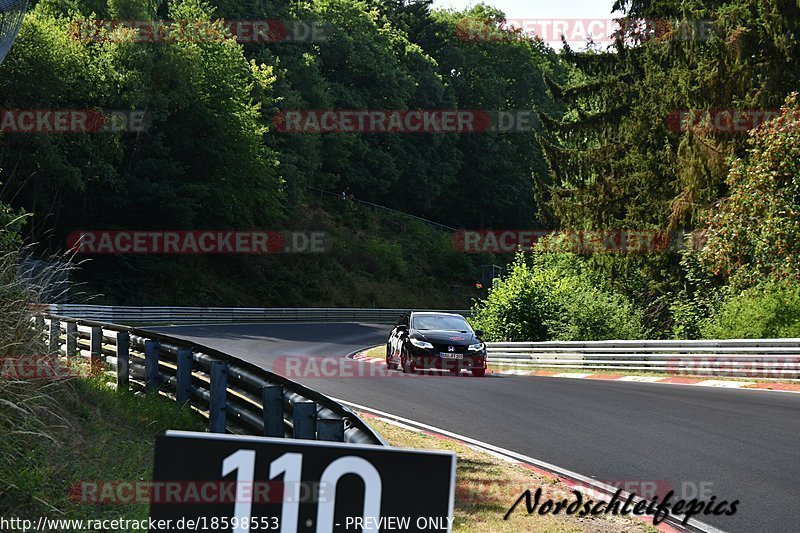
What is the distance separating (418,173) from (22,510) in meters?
70.3

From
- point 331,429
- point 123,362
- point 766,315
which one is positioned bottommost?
point 766,315

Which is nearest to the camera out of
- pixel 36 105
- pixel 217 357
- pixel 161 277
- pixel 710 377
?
pixel 217 357

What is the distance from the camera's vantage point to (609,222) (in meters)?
34.4

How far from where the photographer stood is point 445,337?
848 inches

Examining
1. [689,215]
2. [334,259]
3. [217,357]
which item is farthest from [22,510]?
[334,259]

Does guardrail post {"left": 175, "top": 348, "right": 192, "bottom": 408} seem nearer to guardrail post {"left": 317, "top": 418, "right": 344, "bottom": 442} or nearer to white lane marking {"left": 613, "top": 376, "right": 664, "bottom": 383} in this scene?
guardrail post {"left": 317, "top": 418, "right": 344, "bottom": 442}

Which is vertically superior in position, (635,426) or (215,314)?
(635,426)

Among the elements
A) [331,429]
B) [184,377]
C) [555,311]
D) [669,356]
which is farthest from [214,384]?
[555,311]

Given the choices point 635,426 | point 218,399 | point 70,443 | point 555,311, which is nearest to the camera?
point 70,443

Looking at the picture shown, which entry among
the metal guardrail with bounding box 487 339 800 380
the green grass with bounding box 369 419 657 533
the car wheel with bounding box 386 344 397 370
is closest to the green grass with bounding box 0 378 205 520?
the green grass with bounding box 369 419 657 533

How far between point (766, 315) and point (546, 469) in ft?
51.6

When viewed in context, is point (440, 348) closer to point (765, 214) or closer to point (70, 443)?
point (765, 214)

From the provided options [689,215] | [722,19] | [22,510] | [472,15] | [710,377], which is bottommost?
[710,377]

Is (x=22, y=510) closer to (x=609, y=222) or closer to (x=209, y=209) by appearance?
(x=609, y=222)
